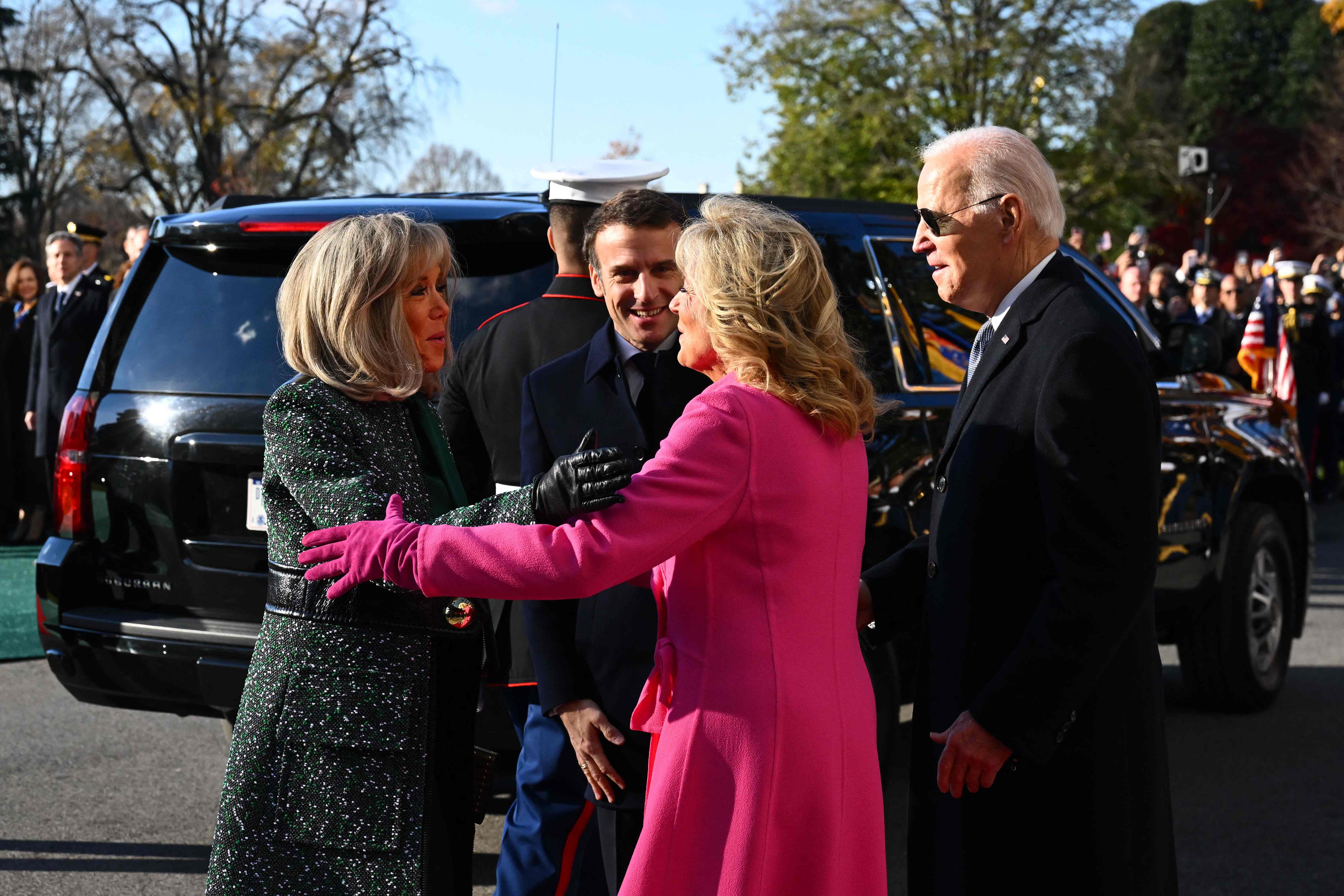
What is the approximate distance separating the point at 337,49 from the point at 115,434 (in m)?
29.0

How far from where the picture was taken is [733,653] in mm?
2234

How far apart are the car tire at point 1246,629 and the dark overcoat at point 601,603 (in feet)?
12.5

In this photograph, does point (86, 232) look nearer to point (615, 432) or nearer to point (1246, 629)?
point (1246, 629)

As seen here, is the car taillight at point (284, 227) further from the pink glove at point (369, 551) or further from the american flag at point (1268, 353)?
the american flag at point (1268, 353)

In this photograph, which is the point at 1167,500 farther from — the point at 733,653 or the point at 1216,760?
the point at 733,653

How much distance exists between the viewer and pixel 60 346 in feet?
33.7

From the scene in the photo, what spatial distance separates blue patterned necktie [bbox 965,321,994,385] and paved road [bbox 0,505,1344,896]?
2.11 m

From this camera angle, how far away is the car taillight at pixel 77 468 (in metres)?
4.38

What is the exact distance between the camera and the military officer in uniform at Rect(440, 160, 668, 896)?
318 cm

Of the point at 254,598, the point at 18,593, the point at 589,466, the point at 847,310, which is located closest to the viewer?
the point at 589,466

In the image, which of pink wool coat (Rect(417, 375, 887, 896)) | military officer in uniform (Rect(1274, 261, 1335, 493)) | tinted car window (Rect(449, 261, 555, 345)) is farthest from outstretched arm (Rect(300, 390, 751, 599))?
military officer in uniform (Rect(1274, 261, 1335, 493))

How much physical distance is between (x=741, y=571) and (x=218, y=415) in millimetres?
2454

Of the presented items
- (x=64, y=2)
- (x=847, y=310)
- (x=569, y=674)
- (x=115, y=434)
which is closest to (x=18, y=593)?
(x=115, y=434)

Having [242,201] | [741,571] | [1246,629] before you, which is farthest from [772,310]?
[1246,629]
